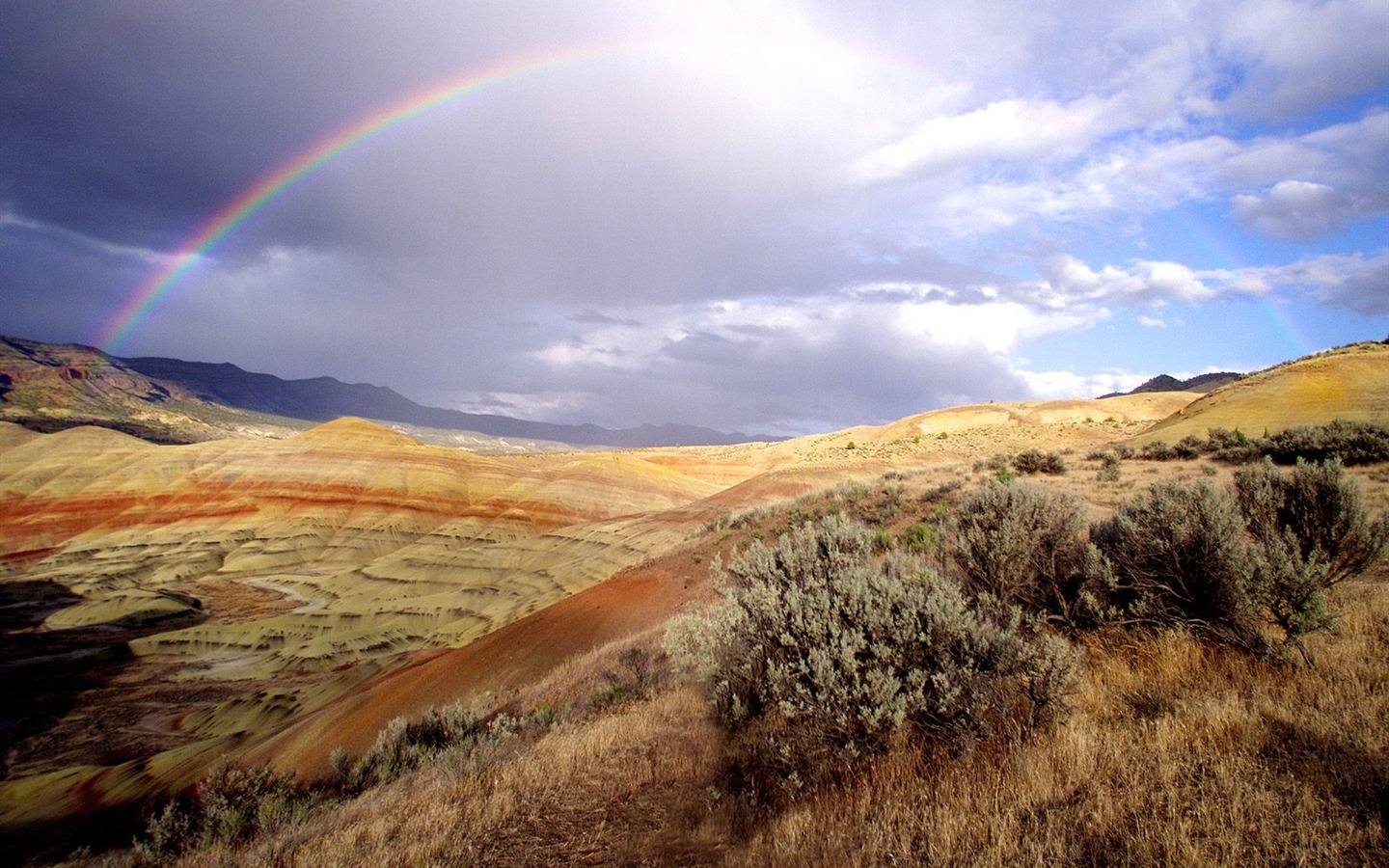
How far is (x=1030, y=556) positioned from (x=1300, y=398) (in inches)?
1455

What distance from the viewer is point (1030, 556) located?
746 centimetres

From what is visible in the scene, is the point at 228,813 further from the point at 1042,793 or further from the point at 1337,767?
the point at 1337,767

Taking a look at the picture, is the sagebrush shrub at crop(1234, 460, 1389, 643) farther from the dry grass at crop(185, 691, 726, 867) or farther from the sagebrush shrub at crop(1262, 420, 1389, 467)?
the sagebrush shrub at crop(1262, 420, 1389, 467)

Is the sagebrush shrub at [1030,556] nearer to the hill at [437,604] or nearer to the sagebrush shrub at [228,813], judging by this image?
the hill at [437,604]

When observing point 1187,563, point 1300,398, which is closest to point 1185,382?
point 1300,398

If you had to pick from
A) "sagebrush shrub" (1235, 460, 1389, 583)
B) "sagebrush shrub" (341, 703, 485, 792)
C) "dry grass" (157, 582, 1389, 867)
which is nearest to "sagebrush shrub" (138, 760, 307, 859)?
"sagebrush shrub" (341, 703, 485, 792)

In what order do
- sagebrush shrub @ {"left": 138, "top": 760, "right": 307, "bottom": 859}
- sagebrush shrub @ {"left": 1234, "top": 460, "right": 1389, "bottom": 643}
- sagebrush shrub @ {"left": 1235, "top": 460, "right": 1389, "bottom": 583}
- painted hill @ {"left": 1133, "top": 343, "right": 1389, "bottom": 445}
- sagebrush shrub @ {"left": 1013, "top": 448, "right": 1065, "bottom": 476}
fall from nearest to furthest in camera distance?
1. sagebrush shrub @ {"left": 1234, "top": 460, "right": 1389, "bottom": 643}
2. sagebrush shrub @ {"left": 1235, "top": 460, "right": 1389, "bottom": 583}
3. sagebrush shrub @ {"left": 138, "top": 760, "right": 307, "bottom": 859}
4. sagebrush shrub @ {"left": 1013, "top": 448, "right": 1065, "bottom": 476}
5. painted hill @ {"left": 1133, "top": 343, "right": 1389, "bottom": 445}

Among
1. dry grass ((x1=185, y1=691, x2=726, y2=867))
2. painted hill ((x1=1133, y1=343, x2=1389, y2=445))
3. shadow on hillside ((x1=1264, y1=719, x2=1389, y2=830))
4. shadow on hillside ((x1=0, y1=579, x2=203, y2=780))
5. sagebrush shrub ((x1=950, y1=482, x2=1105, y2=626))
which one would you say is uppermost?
painted hill ((x1=1133, y1=343, x2=1389, y2=445))

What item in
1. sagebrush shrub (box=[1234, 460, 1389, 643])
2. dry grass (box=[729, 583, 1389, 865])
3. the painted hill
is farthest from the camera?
the painted hill

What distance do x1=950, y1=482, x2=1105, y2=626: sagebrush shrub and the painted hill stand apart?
1094 inches

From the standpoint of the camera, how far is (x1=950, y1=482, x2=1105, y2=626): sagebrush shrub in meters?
6.96

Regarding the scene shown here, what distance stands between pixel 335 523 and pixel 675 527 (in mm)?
54509

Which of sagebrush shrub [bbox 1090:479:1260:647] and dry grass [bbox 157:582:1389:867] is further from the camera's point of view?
sagebrush shrub [bbox 1090:479:1260:647]

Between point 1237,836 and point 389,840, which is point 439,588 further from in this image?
point 1237,836
